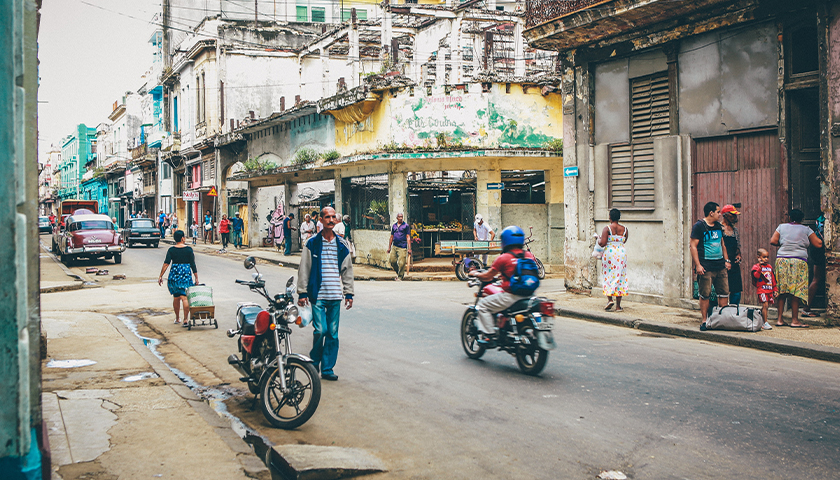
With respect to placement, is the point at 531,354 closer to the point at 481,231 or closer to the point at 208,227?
the point at 481,231

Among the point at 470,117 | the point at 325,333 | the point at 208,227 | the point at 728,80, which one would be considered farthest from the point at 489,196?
the point at 208,227

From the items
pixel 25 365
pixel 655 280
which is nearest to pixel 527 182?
pixel 655 280

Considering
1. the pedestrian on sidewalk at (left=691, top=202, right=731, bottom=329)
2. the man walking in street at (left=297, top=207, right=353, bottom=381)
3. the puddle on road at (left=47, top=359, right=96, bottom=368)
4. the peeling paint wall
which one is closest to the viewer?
the man walking in street at (left=297, top=207, right=353, bottom=381)

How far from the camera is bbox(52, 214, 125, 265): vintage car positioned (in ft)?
81.8

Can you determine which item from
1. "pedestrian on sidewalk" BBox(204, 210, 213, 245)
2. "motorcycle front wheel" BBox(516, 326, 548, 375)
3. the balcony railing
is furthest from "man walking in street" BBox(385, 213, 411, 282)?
"pedestrian on sidewalk" BBox(204, 210, 213, 245)

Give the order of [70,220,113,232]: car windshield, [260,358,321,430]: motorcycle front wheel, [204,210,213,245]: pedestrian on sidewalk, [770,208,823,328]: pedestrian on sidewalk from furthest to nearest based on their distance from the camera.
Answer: [204,210,213,245]: pedestrian on sidewalk → [70,220,113,232]: car windshield → [770,208,823,328]: pedestrian on sidewalk → [260,358,321,430]: motorcycle front wheel

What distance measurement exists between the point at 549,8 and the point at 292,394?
10.8 meters

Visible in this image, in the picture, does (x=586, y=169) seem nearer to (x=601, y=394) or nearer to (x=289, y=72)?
(x=601, y=394)

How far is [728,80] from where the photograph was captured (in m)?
11.5

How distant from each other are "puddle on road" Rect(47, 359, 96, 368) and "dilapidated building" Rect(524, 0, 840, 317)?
9837mm

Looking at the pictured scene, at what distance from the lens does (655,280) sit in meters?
13.0

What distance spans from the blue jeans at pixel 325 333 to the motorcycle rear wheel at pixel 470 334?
1777 millimetres

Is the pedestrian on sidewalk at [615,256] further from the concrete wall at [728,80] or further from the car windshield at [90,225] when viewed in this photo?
the car windshield at [90,225]

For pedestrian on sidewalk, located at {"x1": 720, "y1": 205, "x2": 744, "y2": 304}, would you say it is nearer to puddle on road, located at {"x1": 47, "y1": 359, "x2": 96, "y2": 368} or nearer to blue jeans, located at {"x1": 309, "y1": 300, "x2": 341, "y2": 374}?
blue jeans, located at {"x1": 309, "y1": 300, "x2": 341, "y2": 374}
